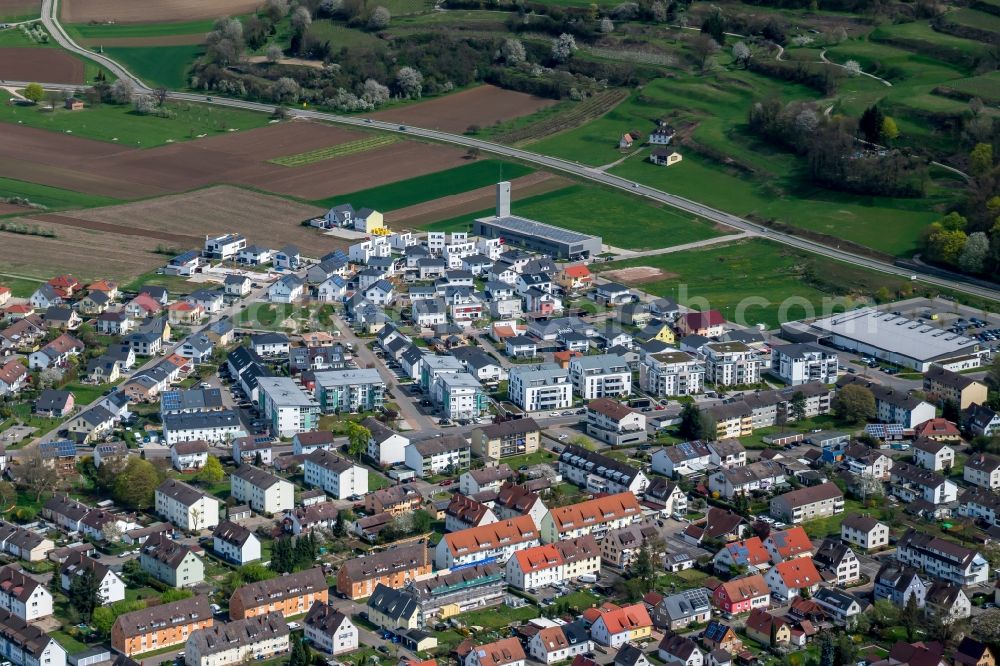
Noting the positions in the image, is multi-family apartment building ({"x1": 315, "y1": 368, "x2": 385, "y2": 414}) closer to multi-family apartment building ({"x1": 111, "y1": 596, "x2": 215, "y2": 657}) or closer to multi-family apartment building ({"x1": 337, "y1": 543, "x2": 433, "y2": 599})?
multi-family apartment building ({"x1": 337, "y1": 543, "x2": 433, "y2": 599})

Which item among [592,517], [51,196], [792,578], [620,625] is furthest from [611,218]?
[620,625]

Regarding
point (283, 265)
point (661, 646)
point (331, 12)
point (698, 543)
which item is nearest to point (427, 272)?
point (283, 265)

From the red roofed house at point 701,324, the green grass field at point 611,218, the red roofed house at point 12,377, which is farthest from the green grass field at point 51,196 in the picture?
the red roofed house at point 701,324

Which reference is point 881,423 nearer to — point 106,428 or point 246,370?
point 246,370

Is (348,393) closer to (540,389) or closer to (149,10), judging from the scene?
(540,389)

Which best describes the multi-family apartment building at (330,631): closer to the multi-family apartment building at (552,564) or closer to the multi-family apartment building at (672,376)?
the multi-family apartment building at (552,564)
